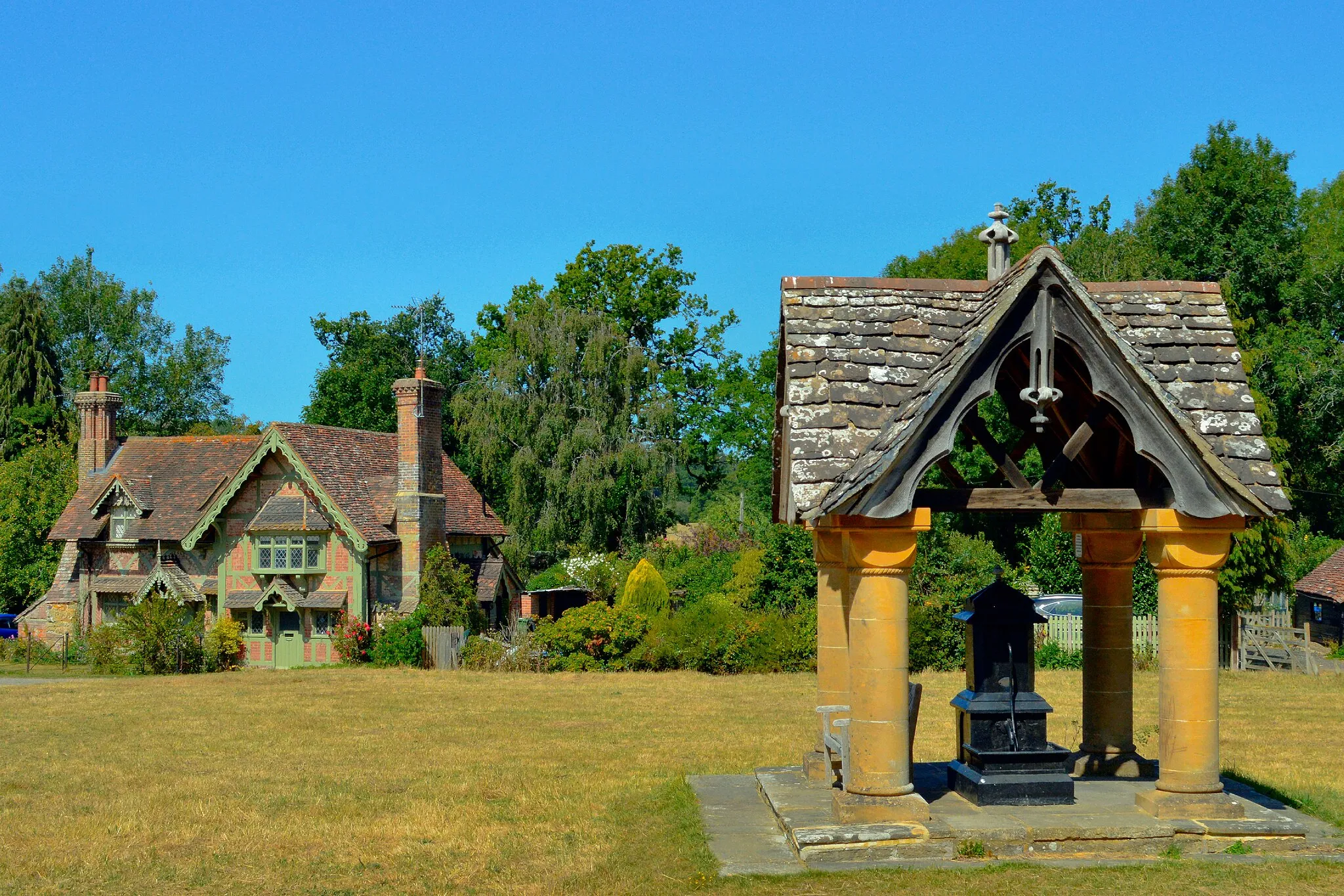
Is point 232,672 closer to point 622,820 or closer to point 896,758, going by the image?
point 622,820

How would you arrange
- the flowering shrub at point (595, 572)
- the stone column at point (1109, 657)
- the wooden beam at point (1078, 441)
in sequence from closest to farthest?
the wooden beam at point (1078, 441)
the stone column at point (1109, 657)
the flowering shrub at point (595, 572)

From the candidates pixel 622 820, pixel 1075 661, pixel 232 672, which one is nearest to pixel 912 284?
pixel 622 820

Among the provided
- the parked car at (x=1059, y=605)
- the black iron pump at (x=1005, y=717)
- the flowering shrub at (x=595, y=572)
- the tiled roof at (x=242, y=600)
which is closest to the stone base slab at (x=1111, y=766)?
the black iron pump at (x=1005, y=717)

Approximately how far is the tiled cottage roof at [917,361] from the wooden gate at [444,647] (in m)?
26.6

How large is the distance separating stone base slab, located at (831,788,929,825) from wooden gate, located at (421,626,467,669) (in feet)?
91.5

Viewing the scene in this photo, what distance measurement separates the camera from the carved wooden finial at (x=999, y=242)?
1268 centimetres

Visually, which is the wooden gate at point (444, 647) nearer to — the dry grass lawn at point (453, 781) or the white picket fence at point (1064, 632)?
the dry grass lawn at point (453, 781)

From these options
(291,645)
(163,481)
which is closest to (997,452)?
(291,645)

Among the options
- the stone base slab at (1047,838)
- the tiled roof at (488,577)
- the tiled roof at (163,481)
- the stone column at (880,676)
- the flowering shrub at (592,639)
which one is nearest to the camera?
the stone base slab at (1047,838)

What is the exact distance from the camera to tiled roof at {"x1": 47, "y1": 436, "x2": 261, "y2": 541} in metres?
44.1

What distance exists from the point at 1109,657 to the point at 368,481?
32865 millimetres

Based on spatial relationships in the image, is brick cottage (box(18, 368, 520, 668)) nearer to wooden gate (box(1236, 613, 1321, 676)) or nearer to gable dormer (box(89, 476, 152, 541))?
gable dormer (box(89, 476, 152, 541))

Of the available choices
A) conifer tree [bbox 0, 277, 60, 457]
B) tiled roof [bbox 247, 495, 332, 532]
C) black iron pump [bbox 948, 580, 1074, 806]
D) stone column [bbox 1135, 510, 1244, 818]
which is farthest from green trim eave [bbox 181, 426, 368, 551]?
stone column [bbox 1135, 510, 1244, 818]

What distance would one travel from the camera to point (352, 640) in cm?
3994
